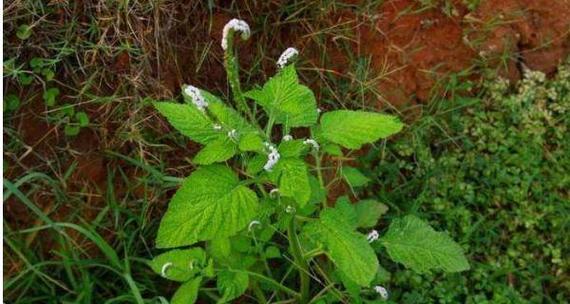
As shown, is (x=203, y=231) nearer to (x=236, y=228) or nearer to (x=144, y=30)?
(x=236, y=228)

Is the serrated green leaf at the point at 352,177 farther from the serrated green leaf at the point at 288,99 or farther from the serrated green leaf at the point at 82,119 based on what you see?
the serrated green leaf at the point at 82,119

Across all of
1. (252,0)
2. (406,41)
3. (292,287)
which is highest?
(252,0)

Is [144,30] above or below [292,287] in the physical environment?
above

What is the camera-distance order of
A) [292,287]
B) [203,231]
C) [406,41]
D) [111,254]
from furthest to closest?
[406,41] < [292,287] < [111,254] < [203,231]

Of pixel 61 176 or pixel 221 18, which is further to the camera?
pixel 221 18

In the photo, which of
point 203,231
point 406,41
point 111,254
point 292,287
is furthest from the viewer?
point 406,41

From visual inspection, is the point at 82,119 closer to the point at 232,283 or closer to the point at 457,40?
the point at 232,283

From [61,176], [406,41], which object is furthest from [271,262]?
[406,41]

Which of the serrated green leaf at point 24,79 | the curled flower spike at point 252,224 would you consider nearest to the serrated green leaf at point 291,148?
the curled flower spike at point 252,224

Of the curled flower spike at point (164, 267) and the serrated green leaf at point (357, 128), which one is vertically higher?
the serrated green leaf at point (357, 128)
